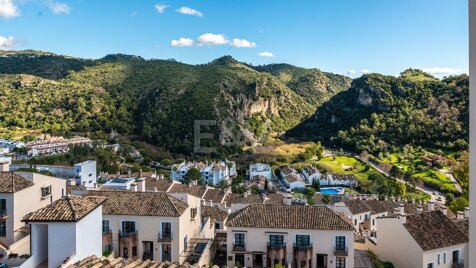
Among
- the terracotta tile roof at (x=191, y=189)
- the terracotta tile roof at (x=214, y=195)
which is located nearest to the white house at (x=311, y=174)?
the terracotta tile roof at (x=214, y=195)

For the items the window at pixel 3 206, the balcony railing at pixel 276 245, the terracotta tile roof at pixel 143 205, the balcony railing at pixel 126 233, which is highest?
the window at pixel 3 206

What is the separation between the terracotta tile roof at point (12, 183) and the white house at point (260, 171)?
44.6m

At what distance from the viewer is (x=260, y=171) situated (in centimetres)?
5812

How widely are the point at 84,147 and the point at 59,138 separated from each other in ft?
26.6

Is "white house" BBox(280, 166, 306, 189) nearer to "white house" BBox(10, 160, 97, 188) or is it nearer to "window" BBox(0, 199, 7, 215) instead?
"white house" BBox(10, 160, 97, 188)

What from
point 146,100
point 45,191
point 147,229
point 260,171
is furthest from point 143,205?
point 146,100

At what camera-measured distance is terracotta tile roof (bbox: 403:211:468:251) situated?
1505 cm

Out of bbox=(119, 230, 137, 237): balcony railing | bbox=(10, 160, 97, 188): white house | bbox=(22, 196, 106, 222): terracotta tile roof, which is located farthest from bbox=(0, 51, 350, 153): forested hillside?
bbox=(22, 196, 106, 222): terracotta tile roof

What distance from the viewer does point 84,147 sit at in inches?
2248

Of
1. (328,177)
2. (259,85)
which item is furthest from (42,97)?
(328,177)

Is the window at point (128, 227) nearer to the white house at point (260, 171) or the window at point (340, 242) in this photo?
the window at point (340, 242)

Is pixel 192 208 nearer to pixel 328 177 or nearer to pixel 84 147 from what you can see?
pixel 328 177

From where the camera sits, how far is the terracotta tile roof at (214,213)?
21938 mm

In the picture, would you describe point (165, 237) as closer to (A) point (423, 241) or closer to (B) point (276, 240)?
(B) point (276, 240)
